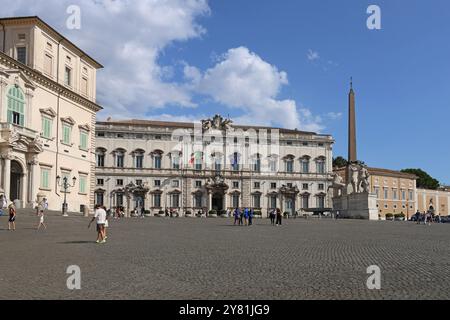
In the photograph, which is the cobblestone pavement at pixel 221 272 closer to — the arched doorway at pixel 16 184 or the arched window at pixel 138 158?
the arched doorway at pixel 16 184

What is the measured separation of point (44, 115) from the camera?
122 feet

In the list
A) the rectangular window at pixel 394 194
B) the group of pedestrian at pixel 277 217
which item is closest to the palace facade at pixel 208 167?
the rectangular window at pixel 394 194

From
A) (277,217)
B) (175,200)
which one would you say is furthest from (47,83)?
(175,200)

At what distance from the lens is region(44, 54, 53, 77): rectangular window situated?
38.3 m

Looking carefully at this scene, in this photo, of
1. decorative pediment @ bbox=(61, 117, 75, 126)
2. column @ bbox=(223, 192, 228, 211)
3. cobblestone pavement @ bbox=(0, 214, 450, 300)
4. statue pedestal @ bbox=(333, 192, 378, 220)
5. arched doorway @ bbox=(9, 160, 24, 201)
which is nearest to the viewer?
cobblestone pavement @ bbox=(0, 214, 450, 300)

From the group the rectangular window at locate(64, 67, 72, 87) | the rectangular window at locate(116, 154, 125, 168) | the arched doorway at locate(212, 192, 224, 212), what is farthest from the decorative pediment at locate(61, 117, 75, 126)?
the arched doorway at locate(212, 192, 224, 212)

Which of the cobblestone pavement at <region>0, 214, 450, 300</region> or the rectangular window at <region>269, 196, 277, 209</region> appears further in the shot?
the rectangular window at <region>269, 196, 277, 209</region>

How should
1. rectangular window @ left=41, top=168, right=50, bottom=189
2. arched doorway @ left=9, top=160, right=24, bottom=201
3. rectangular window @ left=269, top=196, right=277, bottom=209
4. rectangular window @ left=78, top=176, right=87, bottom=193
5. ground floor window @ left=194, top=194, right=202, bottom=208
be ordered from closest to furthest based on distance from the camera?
arched doorway @ left=9, top=160, right=24, bottom=201 < rectangular window @ left=41, top=168, right=50, bottom=189 < rectangular window @ left=78, top=176, right=87, bottom=193 < ground floor window @ left=194, top=194, right=202, bottom=208 < rectangular window @ left=269, top=196, right=277, bottom=209

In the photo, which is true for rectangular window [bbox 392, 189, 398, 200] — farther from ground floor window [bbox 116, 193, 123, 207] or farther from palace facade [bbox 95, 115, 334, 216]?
ground floor window [bbox 116, 193, 123, 207]

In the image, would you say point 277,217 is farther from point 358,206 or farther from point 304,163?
point 304,163

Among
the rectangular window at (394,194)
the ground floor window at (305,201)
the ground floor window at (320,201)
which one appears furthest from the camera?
the rectangular window at (394,194)

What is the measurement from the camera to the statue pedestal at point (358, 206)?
42.7m

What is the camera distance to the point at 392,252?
13.2 meters
